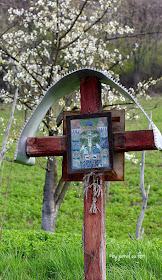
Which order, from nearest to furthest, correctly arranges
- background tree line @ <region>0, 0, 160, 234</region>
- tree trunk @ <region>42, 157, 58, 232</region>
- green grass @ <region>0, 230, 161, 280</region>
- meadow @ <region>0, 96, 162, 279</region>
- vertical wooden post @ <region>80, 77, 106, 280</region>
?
vertical wooden post @ <region>80, 77, 106, 280</region>
green grass @ <region>0, 230, 161, 280</region>
meadow @ <region>0, 96, 162, 279</region>
background tree line @ <region>0, 0, 160, 234</region>
tree trunk @ <region>42, 157, 58, 232</region>

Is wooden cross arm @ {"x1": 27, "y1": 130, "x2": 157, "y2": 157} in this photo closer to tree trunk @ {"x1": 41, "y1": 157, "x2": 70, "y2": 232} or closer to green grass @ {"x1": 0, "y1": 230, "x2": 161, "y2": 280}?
green grass @ {"x1": 0, "y1": 230, "x2": 161, "y2": 280}

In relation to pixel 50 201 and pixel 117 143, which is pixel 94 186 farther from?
pixel 50 201

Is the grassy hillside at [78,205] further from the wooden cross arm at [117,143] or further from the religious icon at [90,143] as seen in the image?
the religious icon at [90,143]

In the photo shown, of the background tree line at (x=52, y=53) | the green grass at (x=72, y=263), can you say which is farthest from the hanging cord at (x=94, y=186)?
the background tree line at (x=52, y=53)

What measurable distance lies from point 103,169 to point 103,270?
73 cm

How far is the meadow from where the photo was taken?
2.86m

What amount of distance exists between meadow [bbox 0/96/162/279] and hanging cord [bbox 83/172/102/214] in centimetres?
61

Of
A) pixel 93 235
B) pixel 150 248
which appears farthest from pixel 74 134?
pixel 150 248

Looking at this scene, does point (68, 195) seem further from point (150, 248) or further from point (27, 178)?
point (150, 248)

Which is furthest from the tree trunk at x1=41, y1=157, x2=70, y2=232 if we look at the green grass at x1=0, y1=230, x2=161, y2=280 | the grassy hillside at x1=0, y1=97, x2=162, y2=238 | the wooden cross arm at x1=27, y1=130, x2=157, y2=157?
the wooden cross arm at x1=27, y1=130, x2=157, y2=157

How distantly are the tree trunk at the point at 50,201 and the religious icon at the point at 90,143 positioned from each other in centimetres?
418

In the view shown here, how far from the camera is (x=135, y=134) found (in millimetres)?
2389

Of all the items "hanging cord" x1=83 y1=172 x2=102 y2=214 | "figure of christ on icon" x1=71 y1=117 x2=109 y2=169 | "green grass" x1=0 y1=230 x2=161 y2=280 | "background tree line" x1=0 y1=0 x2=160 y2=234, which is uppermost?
"background tree line" x1=0 y1=0 x2=160 y2=234

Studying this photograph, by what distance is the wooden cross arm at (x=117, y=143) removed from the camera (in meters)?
2.37
